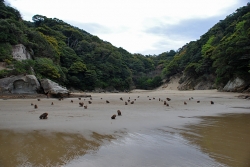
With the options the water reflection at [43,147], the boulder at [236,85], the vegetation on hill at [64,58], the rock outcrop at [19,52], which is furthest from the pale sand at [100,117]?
the rock outcrop at [19,52]

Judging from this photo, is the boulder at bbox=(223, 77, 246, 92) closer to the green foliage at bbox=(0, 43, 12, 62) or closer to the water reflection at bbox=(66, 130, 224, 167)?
the water reflection at bbox=(66, 130, 224, 167)

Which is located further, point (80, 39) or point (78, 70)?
point (80, 39)

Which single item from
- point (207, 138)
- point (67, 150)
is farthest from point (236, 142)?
point (67, 150)

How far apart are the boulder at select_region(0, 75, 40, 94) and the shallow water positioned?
60.2ft

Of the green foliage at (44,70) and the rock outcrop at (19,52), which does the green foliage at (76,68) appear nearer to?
the green foliage at (44,70)

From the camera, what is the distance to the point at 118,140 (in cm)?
434

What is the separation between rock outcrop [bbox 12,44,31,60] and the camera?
30.2 meters

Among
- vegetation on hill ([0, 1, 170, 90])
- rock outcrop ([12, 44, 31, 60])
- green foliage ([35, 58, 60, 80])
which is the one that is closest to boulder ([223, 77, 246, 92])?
vegetation on hill ([0, 1, 170, 90])

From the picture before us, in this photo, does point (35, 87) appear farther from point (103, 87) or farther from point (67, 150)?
point (103, 87)

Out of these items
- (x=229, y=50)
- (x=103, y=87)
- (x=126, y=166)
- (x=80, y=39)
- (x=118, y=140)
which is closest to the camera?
(x=126, y=166)

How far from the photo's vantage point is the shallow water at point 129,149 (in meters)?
3.08

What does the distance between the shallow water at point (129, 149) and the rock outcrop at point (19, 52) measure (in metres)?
29.0

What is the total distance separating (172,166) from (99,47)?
61.0 metres

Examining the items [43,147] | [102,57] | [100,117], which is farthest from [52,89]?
[102,57]
